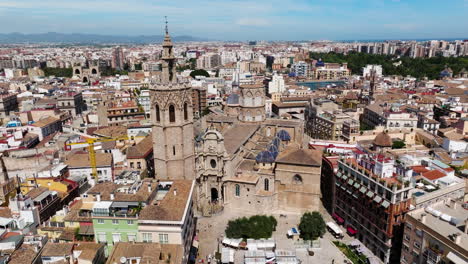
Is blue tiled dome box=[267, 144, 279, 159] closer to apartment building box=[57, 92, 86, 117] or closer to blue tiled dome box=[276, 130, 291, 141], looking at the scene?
blue tiled dome box=[276, 130, 291, 141]

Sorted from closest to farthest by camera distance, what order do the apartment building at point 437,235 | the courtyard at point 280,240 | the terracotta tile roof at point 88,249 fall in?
1. the apartment building at point 437,235
2. the terracotta tile roof at point 88,249
3. the courtyard at point 280,240

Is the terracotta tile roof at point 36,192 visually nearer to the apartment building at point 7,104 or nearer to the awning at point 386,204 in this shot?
the awning at point 386,204

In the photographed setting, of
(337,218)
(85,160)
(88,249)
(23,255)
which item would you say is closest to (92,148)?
(85,160)

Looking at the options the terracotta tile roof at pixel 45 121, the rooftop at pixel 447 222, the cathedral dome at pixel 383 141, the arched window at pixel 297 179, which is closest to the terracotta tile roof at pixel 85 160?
the terracotta tile roof at pixel 45 121

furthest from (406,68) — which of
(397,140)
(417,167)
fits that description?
(417,167)

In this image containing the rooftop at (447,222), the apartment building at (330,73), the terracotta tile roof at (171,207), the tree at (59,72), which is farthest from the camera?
the tree at (59,72)

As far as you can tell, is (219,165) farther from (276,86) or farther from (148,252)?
(276,86)

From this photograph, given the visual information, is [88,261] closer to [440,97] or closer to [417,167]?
[417,167]
